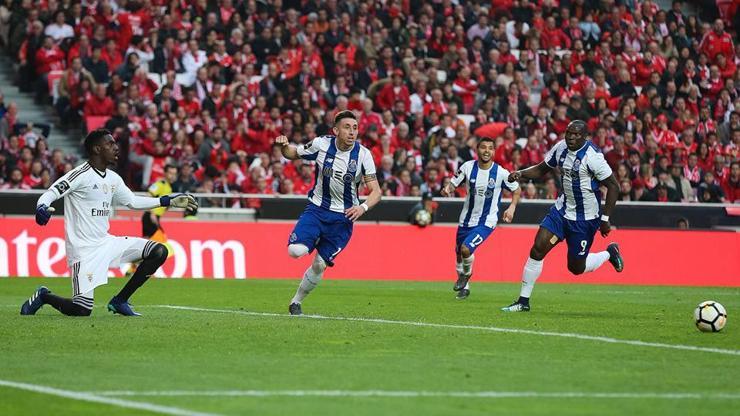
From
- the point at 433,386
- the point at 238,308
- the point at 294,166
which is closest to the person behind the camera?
the point at 433,386

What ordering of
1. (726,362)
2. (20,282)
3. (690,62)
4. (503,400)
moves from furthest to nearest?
1. (690,62)
2. (20,282)
3. (726,362)
4. (503,400)

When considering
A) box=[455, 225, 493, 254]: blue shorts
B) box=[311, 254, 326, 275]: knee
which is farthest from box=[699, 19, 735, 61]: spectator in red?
box=[311, 254, 326, 275]: knee

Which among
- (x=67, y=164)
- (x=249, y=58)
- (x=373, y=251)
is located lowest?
(x=373, y=251)

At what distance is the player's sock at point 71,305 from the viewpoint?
14.5 m

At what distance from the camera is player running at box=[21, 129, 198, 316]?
1431cm

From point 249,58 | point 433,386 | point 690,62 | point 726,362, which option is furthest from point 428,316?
point 690,62

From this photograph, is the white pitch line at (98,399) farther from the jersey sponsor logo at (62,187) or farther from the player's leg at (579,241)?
the player's leg at (579,241)

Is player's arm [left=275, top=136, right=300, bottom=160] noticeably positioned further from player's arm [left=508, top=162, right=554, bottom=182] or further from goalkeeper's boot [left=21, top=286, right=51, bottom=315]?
player's arm [left=508, top=162, right=554, bottom=182]

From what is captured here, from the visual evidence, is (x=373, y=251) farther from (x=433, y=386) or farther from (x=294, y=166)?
(x=433, y=386)

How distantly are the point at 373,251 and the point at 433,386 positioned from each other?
17577 mm

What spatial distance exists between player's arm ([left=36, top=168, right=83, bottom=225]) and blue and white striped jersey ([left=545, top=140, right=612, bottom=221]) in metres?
5.87

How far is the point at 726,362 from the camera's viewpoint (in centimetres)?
1076

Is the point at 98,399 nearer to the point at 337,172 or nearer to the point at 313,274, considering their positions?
the point at 313,274

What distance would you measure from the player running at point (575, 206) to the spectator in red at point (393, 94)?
46.1 feet
